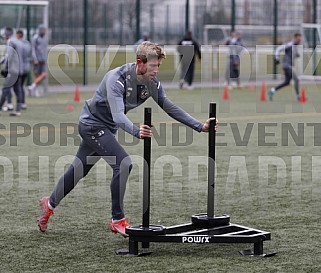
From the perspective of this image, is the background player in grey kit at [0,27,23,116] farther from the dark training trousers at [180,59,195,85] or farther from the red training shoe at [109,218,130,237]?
the red training shoe at [109,218,130,237]

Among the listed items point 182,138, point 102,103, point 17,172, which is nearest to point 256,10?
point 182,138

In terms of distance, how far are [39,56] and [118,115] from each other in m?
18.6

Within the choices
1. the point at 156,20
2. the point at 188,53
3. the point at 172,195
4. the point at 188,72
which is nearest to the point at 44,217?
the point at 172,195

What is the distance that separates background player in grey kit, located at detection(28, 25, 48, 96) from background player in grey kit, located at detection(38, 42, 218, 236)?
17.7m

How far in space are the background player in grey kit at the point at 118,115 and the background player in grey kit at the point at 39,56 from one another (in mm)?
17689

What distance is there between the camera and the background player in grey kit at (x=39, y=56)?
25.6 metres

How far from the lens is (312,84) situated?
32625 mm

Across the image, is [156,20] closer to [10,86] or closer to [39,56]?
[39,56]

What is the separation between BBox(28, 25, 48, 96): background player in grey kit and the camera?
1007 inches

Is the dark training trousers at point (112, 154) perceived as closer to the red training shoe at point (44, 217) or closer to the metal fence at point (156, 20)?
the red training shoe at point (44, 217)

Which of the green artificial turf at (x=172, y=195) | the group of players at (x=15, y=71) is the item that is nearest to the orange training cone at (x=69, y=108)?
the group of players at (x=15, y=71)

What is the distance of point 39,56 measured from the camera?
84.1 ft

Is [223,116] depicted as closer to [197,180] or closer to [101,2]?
[197,180]

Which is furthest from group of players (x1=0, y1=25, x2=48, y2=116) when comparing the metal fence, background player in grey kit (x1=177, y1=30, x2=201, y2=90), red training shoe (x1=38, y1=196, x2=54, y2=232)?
the metal fence
